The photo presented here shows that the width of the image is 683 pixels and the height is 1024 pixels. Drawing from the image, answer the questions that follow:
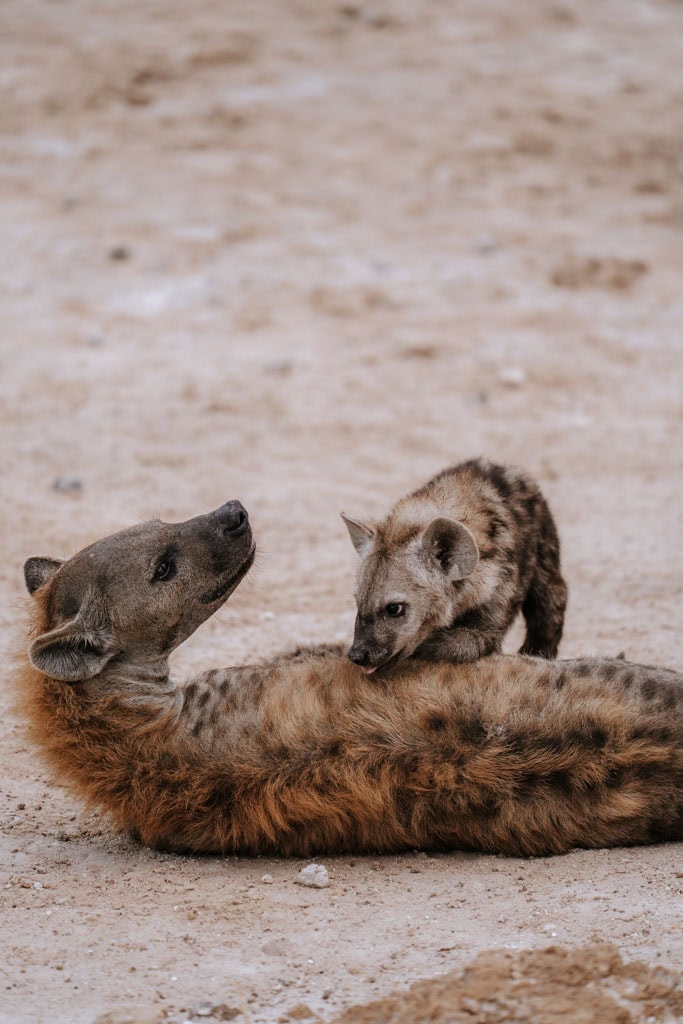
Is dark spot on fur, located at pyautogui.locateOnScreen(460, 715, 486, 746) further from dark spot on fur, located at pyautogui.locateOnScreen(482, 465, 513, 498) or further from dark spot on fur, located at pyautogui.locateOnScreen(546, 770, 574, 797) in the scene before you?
dark spot on fur, located at pyautogui.locateOnScreen(482, 465, 513, 498)

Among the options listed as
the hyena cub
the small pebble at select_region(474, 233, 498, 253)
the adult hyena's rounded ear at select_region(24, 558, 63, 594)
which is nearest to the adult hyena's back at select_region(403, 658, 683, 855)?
the hyena cub

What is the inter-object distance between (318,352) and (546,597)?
401cm

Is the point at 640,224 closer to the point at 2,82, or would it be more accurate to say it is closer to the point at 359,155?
the point at 359,155

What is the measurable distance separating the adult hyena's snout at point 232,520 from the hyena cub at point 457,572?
1.53ft

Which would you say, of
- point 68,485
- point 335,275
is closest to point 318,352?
point 335,275

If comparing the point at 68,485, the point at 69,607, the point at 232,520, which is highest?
the point at 232,520

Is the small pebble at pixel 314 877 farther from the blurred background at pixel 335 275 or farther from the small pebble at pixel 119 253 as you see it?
the small pebble at pixel 119 253

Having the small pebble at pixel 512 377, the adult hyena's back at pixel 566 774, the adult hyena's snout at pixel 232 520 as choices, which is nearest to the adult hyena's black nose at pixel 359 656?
the adult hyena's back at pixel 566 774

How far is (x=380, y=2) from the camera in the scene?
14023 mm

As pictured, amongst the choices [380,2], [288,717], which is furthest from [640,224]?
[288,717]

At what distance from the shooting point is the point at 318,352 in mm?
8680

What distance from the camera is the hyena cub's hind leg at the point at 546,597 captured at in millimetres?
5031

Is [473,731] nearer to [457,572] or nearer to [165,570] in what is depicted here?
[457,572]

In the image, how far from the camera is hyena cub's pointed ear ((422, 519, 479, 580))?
4469 mm
